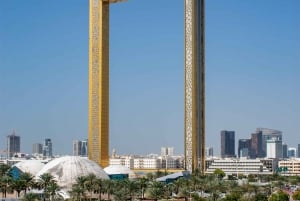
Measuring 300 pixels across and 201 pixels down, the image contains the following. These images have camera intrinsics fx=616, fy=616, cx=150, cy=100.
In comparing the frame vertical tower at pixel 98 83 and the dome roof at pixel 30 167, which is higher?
the frame vertical tower at pixel 98 83

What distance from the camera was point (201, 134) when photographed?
91562 mm

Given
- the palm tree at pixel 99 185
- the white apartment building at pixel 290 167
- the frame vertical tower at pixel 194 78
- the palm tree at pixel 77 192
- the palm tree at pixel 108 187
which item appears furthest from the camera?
the white apartment building at pixel 290 167

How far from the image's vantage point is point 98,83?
79.0 meters

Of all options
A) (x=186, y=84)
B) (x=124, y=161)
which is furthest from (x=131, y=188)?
(x=124, y=161)

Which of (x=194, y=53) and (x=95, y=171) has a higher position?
(x=194, y=53)

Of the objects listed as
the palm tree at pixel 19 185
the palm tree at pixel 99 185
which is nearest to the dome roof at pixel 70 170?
the palm tree at pixel 99 185

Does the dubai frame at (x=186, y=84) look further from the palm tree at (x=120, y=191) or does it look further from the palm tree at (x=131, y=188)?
the palm tree at (x=120, y=191)

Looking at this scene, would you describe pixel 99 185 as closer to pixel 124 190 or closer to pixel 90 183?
pixel 90 183

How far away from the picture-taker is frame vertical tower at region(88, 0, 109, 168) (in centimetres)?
7867

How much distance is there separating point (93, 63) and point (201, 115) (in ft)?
67.5

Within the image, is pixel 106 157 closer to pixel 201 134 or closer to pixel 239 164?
pixel 201 134

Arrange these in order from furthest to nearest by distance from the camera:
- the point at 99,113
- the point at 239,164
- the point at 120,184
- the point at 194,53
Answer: the point at 239,164 → the point at 194,53 → the point at 99,113 → the point at 120,184

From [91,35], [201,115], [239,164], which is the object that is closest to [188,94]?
[201,115]

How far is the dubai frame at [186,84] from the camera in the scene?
259ft
